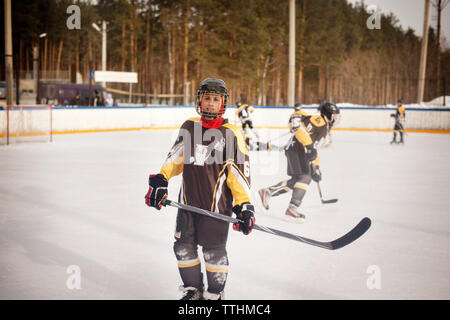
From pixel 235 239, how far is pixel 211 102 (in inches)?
80.3

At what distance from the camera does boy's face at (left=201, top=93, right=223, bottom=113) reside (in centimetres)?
284

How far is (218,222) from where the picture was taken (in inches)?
113

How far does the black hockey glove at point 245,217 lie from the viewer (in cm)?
278

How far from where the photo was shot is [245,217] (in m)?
2.78

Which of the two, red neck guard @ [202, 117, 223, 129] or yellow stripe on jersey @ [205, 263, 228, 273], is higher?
red neck guard @ [202, 117, 223, 129]

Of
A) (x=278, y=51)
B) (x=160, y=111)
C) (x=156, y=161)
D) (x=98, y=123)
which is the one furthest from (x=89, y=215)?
(x=278, y=51)

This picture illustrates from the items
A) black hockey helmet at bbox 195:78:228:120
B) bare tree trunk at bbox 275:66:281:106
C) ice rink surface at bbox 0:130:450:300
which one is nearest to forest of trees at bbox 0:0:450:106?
bare tree trunk at bbox 275:66:281:106

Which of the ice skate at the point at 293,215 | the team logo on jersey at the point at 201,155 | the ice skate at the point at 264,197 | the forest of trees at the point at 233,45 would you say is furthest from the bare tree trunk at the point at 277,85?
the team logo on jersey at the point at 201,155

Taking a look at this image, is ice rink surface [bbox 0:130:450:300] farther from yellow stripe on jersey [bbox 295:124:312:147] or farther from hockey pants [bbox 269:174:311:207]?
yellow stripe on jersey [bbox 295:124:312:147]

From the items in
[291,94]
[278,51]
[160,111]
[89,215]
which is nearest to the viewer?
[89,215]

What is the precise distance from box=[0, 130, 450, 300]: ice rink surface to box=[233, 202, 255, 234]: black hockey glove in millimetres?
604

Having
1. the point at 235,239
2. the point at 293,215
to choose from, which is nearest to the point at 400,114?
the point at 293,215

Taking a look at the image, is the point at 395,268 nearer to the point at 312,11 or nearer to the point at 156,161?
the point at 156,161
